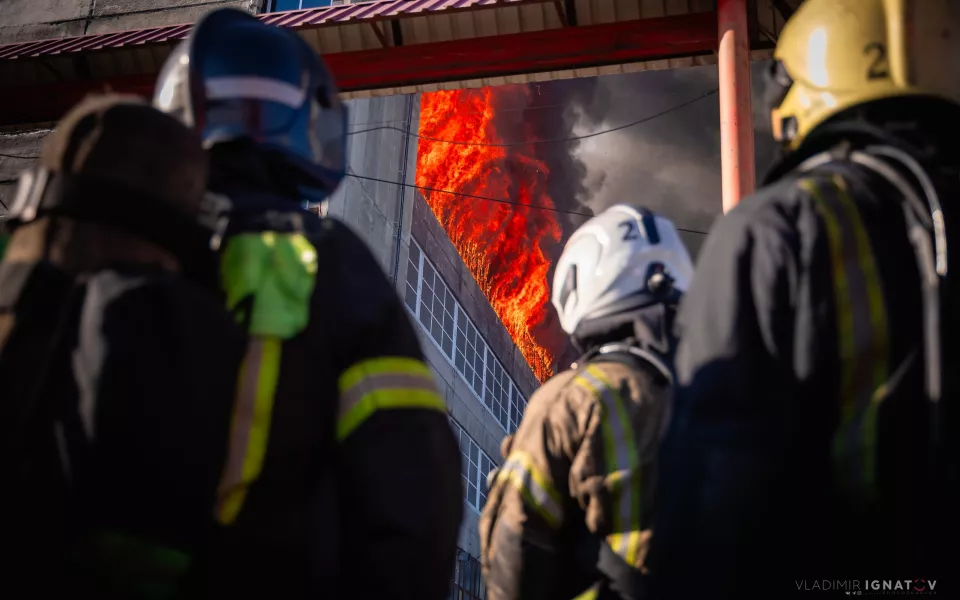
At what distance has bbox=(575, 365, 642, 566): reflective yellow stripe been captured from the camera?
281 cm

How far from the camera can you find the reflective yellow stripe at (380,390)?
173 cm

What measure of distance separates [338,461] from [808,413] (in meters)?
0.88

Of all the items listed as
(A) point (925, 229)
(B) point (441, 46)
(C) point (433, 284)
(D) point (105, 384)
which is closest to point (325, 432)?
(D) point (105, 384)

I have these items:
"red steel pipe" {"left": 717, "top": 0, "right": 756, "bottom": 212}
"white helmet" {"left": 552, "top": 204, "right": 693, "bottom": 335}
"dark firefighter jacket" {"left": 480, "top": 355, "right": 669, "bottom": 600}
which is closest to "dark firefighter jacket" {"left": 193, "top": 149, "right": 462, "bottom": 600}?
"dark firefighter jacket" {"left": 480, "top": 355, "right": 669, "bottom": 600}

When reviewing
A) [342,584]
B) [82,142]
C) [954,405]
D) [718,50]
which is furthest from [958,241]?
[718,50]

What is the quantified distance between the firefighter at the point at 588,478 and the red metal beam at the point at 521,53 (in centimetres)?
604

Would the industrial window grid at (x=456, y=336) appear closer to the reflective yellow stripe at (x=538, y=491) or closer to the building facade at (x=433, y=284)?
the building facade at (x=433, y=284)

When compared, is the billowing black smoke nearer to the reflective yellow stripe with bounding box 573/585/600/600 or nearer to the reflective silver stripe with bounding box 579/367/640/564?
the reflective silver stripe with bounding box 579/367/640/564

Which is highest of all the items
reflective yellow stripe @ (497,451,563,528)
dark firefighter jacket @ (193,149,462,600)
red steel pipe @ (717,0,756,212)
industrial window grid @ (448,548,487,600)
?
red steel pipe @ (717,0,756,212)

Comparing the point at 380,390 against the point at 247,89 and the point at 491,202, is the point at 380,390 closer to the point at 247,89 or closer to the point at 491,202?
the point at 247,89

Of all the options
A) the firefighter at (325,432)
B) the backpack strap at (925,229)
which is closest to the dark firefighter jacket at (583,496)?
the firefighter at (325,432)

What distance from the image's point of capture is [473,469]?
21.7 metres

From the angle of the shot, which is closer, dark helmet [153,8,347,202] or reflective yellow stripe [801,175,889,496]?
reflective yellow stripe [801,175,889,496]

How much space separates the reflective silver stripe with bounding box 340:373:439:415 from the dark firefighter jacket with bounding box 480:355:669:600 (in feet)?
3.95
